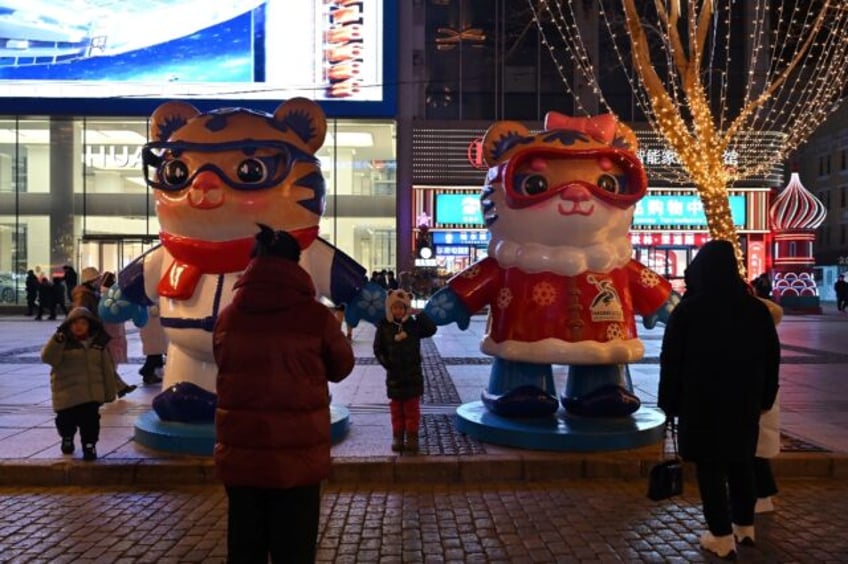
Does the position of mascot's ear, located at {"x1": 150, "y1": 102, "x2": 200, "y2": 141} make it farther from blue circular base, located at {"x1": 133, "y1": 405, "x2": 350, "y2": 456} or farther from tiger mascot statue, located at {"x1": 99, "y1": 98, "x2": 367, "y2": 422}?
Result: blue circular base, located at {"x1": 133, "y1": 405, "x2": 350, "y2": 456}

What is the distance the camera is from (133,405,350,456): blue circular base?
6469 millimetres

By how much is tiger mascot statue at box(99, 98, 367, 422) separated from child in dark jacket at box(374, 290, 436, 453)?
538mm

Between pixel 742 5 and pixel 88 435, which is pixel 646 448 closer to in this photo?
pixel 88 435

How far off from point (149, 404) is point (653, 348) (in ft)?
32.0

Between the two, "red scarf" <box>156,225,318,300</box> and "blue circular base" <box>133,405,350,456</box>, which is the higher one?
"red scarf" <box>156,225,318,300</box>

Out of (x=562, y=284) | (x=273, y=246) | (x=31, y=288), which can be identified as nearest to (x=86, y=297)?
(x=562, y=284)

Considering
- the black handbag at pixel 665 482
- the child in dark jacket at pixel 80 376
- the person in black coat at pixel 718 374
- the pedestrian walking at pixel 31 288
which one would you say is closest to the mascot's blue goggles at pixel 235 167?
the child in dark jacket at pixel 80 376

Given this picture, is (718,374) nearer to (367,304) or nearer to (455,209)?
(367,304)

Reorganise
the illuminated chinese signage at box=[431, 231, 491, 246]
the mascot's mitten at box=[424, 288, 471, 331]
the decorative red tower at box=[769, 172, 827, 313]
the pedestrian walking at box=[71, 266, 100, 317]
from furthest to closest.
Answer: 1. the illuminated chinese signage at box=[431, 231, 491, 246]
2. the decorative red tower at box=[769, 172, 827, 313]
3. the pedestrian walking at box=[71, 266, 100, 317]
4. the mascot's mitten at box=[424, 288, 471, 331]

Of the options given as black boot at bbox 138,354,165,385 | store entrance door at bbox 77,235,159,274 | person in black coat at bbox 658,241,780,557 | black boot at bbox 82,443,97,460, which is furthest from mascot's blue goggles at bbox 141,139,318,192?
store entrance door at bbox 77,235,159,274

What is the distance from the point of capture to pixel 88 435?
6.37 metres

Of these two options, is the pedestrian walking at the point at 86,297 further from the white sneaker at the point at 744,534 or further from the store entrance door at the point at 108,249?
the store entrance door at the point at 108,249

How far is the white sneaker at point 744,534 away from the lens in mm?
4660

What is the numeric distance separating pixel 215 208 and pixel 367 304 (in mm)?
1500
